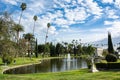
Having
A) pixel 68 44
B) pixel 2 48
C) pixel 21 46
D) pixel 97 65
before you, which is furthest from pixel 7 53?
pixel 68 44

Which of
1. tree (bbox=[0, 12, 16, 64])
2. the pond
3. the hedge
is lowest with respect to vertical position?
the pond

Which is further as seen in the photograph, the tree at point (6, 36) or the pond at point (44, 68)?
the pond at point (44, 68)

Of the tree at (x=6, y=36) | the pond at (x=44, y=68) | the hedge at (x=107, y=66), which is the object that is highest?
the tree at (x=6, y=36)

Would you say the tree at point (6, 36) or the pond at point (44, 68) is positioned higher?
the tree at point (6, 36)

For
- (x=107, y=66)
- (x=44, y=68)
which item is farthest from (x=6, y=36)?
(x=44, y=68)

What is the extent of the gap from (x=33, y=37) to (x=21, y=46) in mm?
39294

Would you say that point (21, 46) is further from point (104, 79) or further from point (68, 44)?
point (68, 44)

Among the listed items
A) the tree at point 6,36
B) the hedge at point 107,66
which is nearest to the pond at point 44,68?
the tree at point 6,36

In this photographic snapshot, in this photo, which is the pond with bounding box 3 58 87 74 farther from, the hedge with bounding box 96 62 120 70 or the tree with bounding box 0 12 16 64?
the hedge with bounding box 96 62 120 70

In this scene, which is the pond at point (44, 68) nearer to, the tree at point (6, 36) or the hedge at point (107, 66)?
the tree at point (6, 36)

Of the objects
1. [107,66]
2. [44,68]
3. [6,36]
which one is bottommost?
[44,68]

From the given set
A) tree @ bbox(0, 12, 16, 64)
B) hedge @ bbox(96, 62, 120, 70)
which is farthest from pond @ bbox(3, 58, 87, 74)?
hedge @ bbox(96, 62, 120, 70)

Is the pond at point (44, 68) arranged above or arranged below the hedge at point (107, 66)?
below

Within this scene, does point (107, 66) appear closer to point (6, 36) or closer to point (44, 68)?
point (6, 36)
